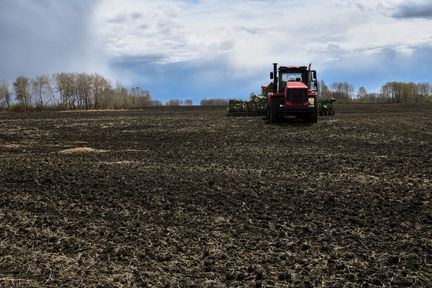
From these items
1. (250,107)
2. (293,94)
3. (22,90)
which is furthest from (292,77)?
(22,90)

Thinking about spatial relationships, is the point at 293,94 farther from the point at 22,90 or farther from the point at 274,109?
the point at 22,90

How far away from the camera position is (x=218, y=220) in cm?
667

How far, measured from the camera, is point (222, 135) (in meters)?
19.2

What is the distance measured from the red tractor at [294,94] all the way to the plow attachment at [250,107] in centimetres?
755

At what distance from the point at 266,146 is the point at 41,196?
840 cm

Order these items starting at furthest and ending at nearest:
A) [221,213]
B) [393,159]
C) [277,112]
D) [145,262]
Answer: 1. [277,112]
2. [393,159]
3. [221,213]
4. [145,262]

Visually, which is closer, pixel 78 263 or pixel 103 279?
pixel 103 279

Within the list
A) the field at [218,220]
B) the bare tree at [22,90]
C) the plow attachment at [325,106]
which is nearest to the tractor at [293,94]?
the plow attachment at [325,106]

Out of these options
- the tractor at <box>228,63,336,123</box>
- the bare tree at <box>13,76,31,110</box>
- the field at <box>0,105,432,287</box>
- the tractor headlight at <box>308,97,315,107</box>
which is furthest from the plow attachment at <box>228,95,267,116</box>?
the bare tree at <box>13,76,31,110</box>

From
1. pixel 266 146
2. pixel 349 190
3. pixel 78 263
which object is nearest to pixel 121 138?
pixel 266 146

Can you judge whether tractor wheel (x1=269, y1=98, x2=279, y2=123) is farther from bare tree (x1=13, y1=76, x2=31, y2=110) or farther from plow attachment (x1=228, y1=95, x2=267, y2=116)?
bare tree (x1=13, y1=76, x2=31, y2=110)

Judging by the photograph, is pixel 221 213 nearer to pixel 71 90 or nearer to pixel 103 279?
pixel 103 279

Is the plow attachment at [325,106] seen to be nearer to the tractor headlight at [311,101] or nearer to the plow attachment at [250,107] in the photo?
the plow attachment at [250,107]

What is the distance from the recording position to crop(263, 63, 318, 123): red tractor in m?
22.3
